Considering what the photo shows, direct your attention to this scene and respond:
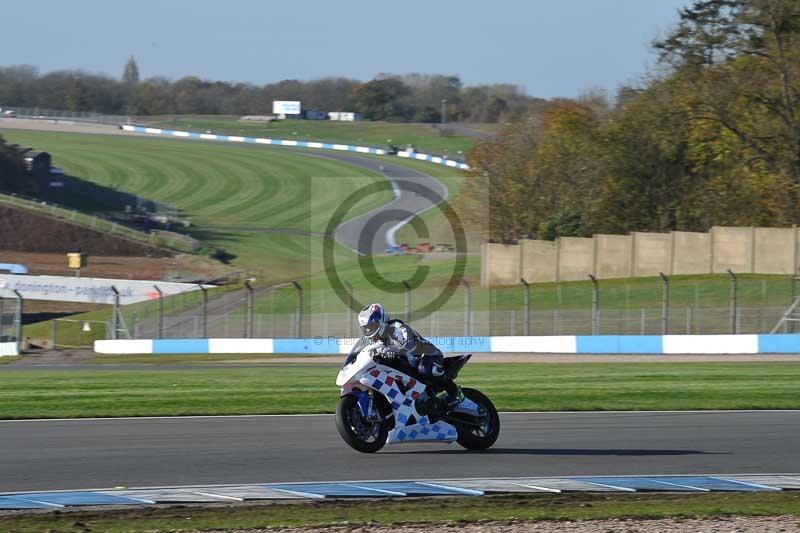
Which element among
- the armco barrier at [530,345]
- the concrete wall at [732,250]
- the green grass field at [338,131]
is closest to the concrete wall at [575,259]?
the concrete wall at [732,250]

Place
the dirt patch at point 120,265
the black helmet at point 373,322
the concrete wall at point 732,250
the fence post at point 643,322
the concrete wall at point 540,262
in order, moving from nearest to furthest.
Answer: the black helmet at point 373,322 < the fence post at point 643,322 < the concrete wall at point 732,250 < the concrete wall at point 540,262 < the dirt patch at point 120,265

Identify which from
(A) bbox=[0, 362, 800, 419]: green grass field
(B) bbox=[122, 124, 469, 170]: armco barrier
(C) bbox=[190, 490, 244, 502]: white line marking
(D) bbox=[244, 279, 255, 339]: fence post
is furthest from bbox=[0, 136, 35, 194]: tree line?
(C) bbox=[190, 490, 244, 502]: white line marking

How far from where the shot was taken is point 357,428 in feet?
40.6

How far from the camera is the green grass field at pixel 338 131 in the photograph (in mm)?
130875

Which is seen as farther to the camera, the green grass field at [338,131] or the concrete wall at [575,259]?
the green grass field at [338,131]

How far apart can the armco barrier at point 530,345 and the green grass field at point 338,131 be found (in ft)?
288

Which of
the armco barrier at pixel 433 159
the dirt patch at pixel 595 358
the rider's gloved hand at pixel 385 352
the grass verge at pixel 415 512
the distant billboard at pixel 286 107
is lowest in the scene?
the dirt patch at pixel 595 358

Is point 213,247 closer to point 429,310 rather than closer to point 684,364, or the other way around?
point 429,310

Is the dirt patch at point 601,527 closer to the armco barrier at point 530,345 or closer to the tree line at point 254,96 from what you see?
the armco barrier at point 530,345

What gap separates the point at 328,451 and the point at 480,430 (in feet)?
5.76

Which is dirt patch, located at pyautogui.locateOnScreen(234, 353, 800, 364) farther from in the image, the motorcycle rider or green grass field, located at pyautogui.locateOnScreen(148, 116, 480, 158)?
green grass field, located at pyautogui.locateOnScreen(148, 116, 480, 158)

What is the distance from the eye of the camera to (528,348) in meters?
35.1

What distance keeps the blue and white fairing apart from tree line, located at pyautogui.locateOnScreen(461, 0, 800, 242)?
43806mm

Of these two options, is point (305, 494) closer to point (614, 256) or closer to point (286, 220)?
point (614, 256)
